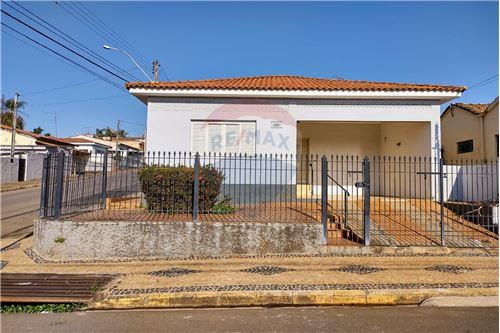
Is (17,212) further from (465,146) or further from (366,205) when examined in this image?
(465,146)

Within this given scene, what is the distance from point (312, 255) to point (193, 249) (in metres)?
2.37

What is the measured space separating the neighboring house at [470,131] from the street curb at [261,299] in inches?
421

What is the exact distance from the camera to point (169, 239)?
769cm

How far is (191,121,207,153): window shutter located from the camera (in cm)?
1185

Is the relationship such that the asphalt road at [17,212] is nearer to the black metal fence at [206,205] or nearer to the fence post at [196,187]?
the black metal fence at [206,205]

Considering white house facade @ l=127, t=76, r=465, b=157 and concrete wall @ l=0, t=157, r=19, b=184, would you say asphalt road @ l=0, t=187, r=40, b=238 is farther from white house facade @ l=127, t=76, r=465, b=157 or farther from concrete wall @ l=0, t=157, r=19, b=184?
concrete wall @ l=0, t=157, r=19, b=184

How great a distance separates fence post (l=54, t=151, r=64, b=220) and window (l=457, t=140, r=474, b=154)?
14.6 m

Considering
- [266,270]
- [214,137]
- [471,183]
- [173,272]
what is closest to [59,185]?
[173,272]

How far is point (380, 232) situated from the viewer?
27.6 feet

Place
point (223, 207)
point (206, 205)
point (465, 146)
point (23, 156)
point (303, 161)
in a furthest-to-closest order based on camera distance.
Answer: point (23, 156), point (465, 146), point (303, 161), point (223, 207), point (206, 205)

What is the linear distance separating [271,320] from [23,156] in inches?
1176

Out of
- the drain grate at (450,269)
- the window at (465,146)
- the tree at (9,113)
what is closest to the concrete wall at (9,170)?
the tree at (9,113)

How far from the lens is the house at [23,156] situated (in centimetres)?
2722

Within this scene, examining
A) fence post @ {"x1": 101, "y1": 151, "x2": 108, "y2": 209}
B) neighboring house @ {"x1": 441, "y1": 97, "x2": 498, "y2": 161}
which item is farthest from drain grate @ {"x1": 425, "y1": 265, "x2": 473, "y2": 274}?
neighboring house @ {"x1": 441, "y1": 97, "x2": 498, "y2": 161}
